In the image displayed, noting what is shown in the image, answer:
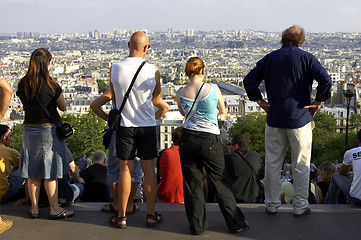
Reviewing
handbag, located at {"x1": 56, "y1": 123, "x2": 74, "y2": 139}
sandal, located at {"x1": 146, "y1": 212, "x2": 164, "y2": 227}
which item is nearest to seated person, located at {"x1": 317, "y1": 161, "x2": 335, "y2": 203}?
sandal, located at {"x1": 146, "y1": 212, "x2": 164, "y2": 227}

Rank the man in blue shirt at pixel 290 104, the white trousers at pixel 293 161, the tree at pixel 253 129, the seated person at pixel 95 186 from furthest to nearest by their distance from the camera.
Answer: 1. the tree at pixel 253 129
2. the seated person at pixel 95 186
3. the white trousers at pixel 293 161
4. the man in blue shirt at pixel 290 104

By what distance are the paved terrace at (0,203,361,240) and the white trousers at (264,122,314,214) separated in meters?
0.13

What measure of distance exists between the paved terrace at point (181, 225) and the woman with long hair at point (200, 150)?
0.15 metres

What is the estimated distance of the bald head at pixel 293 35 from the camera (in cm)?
462

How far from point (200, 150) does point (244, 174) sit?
106 cm

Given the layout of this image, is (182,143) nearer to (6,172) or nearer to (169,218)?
(169,218)

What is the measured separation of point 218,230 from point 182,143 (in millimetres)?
750

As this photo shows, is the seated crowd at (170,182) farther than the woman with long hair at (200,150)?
Yes

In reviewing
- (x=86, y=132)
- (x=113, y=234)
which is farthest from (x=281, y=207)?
(x=86, y=132)

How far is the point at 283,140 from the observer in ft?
15.5

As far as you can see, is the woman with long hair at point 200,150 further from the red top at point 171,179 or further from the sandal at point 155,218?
the red top at point 171,179

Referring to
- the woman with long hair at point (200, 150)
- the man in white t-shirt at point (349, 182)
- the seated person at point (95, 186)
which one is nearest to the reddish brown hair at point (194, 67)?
the woman with long hair at point (200, 150)

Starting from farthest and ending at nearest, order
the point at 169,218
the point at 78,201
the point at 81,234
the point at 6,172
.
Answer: the point at 78,201 < the point at 6,172 < the point at 169,218 < the point at 81,234

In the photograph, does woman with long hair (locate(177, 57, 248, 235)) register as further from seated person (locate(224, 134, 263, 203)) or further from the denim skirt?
the denim skirt
